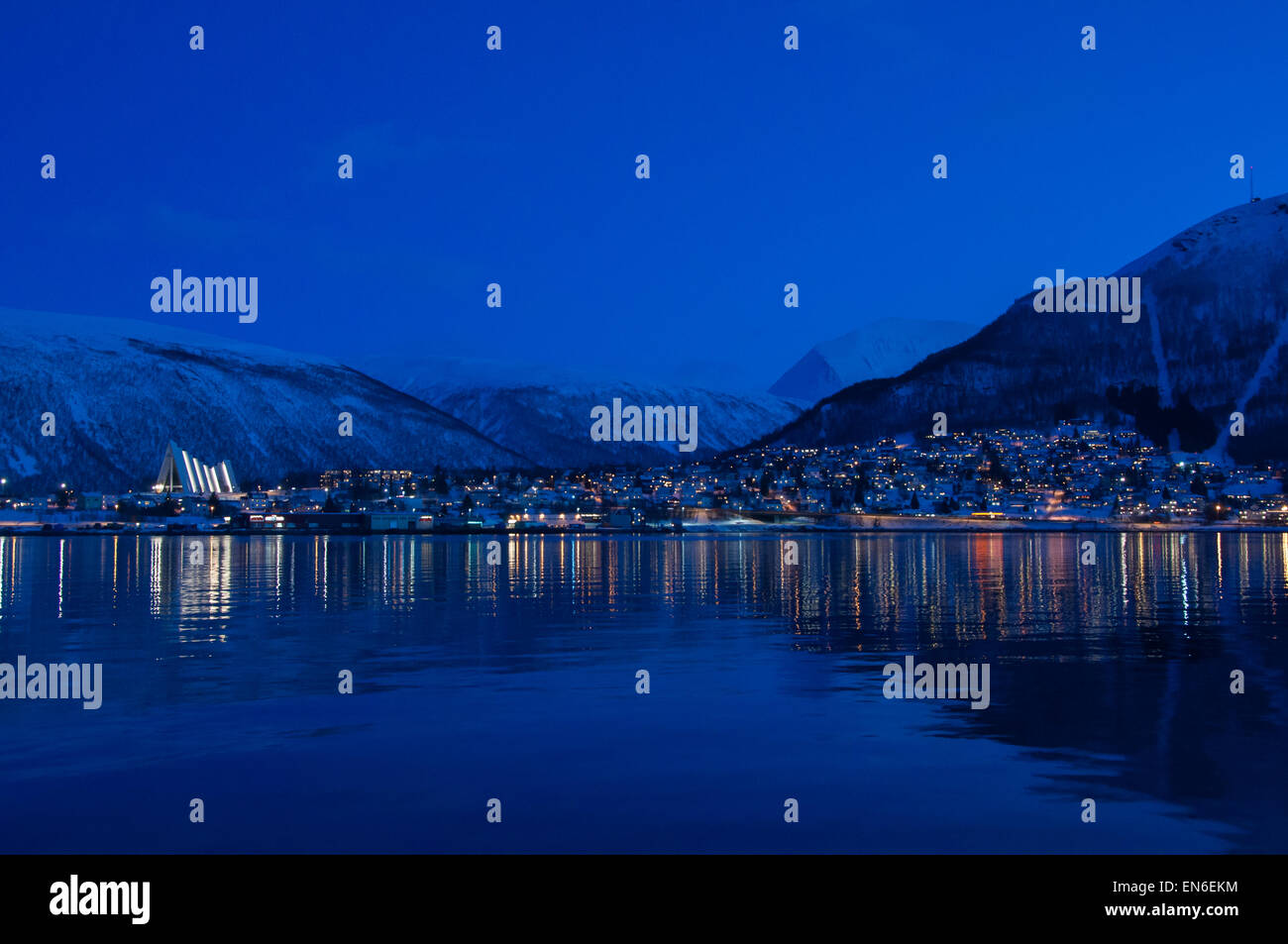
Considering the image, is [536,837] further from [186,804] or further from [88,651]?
→ [88,651]

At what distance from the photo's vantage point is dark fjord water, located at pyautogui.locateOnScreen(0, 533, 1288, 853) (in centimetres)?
1177

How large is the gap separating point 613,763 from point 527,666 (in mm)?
8647

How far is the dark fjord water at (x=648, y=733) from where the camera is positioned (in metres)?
11.8

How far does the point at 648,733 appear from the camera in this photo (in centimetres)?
1622

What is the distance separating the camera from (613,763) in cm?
1441
